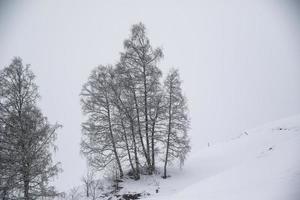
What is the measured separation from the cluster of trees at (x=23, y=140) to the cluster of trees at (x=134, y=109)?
18.0 ft

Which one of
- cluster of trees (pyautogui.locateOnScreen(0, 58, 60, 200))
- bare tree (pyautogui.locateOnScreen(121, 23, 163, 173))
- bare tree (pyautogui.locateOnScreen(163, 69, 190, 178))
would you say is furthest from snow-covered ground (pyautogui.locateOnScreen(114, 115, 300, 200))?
cluster of trees (pyautogui.locateOnScreen(0, 58, 60, 200))

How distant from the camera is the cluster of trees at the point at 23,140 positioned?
12.1 meters

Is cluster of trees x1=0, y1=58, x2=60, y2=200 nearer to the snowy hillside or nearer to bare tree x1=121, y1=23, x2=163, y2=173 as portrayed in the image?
the snowy hillside

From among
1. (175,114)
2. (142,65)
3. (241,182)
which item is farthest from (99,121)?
(241,182)

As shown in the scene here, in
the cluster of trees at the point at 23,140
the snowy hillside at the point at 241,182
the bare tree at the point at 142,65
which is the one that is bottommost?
the snowy hillside at the point at 241,182

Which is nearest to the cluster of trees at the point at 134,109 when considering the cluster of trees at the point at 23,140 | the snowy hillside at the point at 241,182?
the snowy hillside at the point at 241,182

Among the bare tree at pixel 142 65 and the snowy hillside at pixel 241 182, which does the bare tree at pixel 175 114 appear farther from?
the snowy hillside at pixel 241 182

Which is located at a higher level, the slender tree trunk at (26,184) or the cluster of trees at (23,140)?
the cluster of trees at (23,140)

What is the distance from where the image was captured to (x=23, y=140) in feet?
41.9

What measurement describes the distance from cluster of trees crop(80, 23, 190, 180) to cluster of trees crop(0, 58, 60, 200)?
216 inches

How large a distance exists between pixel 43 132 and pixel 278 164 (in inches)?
518

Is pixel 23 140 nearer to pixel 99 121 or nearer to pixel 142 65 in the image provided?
pixel 99 121

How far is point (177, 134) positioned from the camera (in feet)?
64.0

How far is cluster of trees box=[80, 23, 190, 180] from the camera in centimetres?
1892
